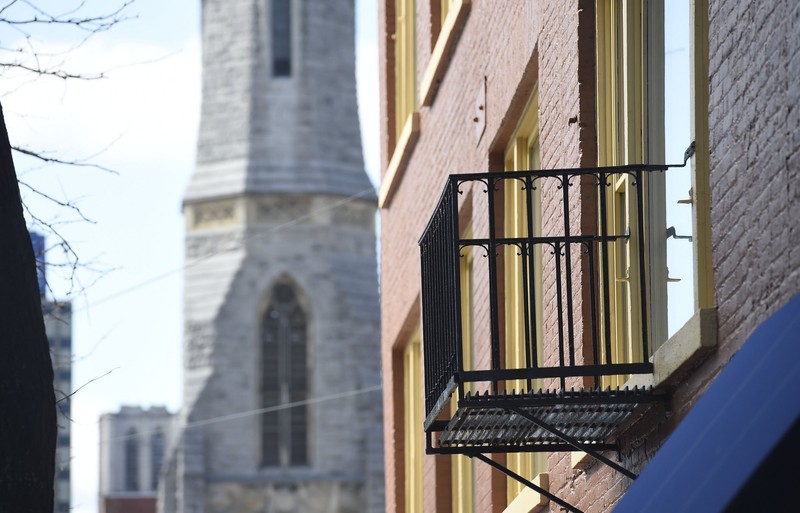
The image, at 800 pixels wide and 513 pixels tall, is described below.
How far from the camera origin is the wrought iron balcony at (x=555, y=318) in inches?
356

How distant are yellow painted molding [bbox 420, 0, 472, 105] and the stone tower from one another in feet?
137

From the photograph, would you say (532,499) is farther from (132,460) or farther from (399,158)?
(132,460)

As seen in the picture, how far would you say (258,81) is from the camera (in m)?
58.3

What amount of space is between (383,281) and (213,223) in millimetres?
40347

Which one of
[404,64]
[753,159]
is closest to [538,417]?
[753,159]

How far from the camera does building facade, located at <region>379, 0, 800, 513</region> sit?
7.98 metres

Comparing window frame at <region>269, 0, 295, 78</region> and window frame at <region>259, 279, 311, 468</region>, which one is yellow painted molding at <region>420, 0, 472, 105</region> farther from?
window frame at <region>269, 0, 295, 78</region>

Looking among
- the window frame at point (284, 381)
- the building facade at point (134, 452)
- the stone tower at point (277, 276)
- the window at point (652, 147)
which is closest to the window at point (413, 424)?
the window at point (652, 147)

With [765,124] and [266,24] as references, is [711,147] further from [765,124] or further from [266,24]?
[266,24]

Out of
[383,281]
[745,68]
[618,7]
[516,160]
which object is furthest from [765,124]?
[383,281]

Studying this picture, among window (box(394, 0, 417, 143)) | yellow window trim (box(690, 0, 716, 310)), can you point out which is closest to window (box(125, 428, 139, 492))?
window (box(394, 0, 417, 143))

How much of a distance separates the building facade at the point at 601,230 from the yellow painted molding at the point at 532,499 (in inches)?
0.8

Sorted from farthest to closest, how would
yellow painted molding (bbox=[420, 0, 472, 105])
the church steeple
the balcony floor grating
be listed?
the church steeple
yellow painted molding (bbox=[420, 0, 472, 105])
the balcony floor grating

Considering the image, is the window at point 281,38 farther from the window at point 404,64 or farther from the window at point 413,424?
the window at point 413,424
